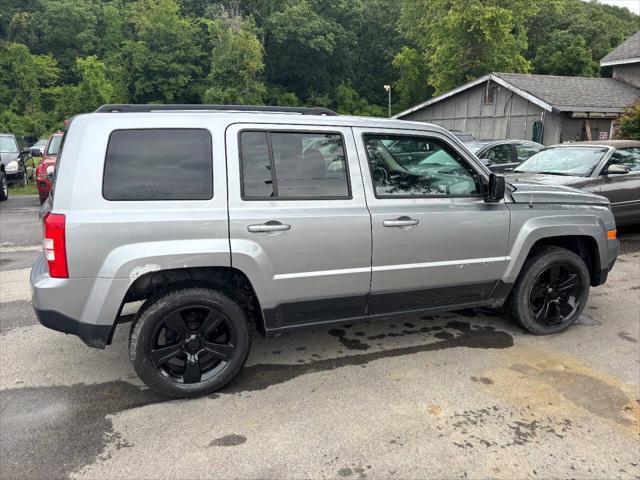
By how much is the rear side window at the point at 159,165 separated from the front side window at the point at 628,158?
703cm

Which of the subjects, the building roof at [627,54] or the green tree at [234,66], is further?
the green tree at [234,66]

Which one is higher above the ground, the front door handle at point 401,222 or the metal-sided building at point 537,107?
the metal-sided building at point 537,107

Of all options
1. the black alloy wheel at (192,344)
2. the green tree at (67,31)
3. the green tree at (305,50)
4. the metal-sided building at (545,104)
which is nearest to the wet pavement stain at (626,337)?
the black alloy wheel at (192,344)

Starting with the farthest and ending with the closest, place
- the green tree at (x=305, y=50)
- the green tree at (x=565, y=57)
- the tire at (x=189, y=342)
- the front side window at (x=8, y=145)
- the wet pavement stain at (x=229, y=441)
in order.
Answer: the green tree at (x=305, y=50)
the green tree at (x=565, y=57)
the front side window at (x=8, y=145)
the tire at (x=189, y=342)
the wet pavement stain at (x=229, y=441)

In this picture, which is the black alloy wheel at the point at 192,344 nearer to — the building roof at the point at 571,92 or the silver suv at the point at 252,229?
the silver suv at the point at 252,229

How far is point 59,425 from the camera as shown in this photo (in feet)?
9.53

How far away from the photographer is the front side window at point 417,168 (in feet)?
11.5

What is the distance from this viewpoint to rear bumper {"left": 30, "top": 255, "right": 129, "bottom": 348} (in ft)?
9.39

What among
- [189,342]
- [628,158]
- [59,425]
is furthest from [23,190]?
[628,158]

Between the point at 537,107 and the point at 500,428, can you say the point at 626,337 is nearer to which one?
the point at 500,428

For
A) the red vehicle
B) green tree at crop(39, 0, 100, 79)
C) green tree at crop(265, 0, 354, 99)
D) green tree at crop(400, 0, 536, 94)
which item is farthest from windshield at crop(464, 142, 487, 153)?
green tree at crop(39, 0, 100, 79)

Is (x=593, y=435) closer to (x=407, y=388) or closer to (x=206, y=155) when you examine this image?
(x=407, y=388)

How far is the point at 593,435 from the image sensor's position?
2.83 metres

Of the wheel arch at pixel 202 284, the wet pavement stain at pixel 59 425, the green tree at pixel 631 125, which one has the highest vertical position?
the green tree at pixel 631 125
